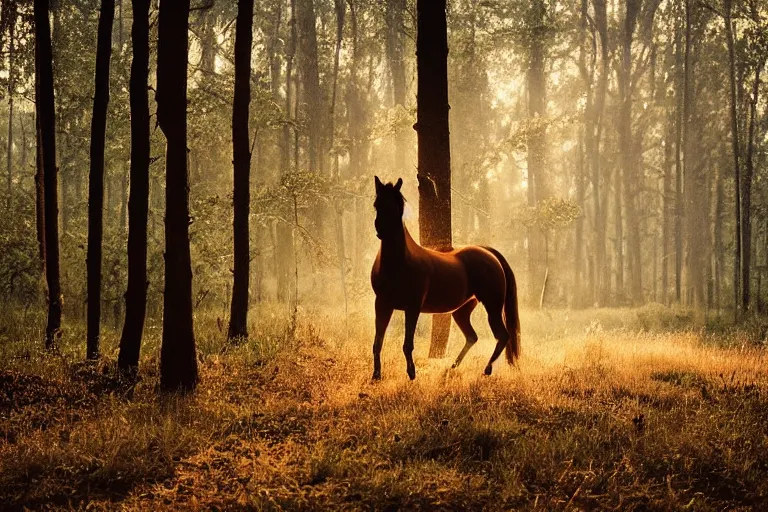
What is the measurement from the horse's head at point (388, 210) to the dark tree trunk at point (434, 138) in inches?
91.6

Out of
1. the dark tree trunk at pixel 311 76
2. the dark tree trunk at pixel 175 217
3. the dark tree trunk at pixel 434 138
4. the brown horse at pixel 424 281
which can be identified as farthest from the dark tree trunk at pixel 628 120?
the dark tree trunk at pixel 175 217

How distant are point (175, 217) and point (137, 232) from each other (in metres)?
1.68

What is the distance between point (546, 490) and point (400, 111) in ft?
34.5

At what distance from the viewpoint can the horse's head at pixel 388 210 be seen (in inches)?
235

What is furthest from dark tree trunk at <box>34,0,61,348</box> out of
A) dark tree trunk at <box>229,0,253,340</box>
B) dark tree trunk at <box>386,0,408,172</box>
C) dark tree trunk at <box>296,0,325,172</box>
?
dark tree trunk at <box>386,0,408,172</box>

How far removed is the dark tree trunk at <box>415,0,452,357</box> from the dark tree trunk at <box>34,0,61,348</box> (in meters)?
5.98

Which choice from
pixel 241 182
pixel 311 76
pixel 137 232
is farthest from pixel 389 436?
pixel 311 76

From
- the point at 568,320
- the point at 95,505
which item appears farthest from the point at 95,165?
the point at 568,320

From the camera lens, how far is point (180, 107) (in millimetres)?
6590

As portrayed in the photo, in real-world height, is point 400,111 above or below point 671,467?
above

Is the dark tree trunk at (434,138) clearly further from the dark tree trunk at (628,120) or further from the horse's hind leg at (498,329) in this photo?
the dark tree trunk at (628,120)

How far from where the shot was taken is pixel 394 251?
6141mm

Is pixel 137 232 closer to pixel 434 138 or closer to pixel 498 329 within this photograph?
pixel 434 138

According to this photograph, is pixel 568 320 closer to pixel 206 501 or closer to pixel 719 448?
pixel 719 448
